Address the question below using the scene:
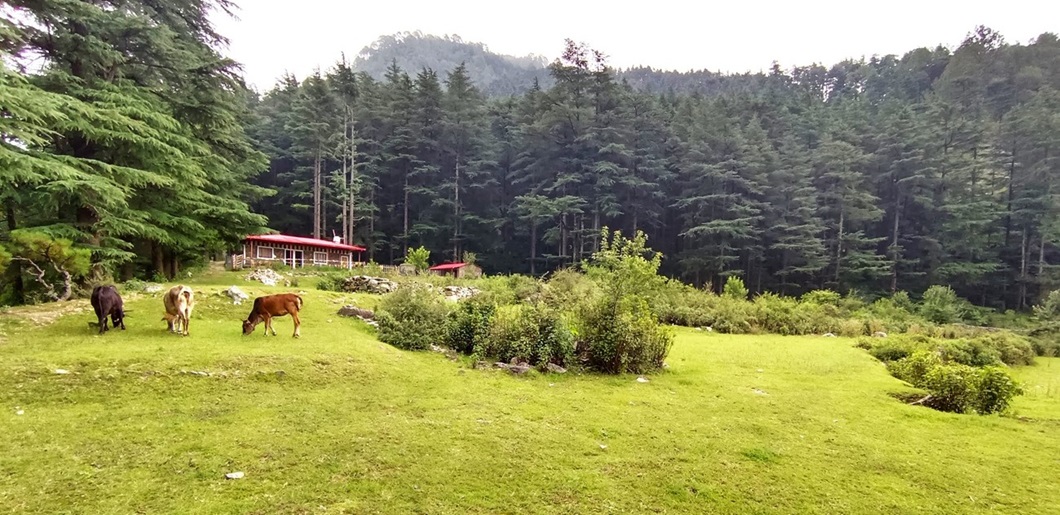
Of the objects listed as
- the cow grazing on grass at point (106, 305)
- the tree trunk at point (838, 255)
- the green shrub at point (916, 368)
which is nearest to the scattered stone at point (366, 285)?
the cow grazing on grass at point (106, 305)

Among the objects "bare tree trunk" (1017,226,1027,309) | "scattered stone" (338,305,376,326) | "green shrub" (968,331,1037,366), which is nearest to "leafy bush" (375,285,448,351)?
"scattered stone" (338,305,376,326)

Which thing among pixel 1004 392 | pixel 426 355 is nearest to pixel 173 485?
pixel 426 355

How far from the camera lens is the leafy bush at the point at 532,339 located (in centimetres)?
866

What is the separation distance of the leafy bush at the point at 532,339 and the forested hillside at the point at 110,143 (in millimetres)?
8373

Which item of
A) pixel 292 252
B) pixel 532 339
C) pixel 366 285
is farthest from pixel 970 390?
pixel 292 252

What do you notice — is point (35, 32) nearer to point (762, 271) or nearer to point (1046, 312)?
point (1046, 312)

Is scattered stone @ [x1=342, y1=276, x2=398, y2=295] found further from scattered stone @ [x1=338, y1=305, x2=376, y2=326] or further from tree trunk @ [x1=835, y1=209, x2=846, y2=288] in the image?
tree trunk @ [x1=835, y1=209, x2=846, y2=288]

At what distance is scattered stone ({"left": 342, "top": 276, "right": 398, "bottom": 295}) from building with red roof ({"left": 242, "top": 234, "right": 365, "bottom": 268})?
1035cm

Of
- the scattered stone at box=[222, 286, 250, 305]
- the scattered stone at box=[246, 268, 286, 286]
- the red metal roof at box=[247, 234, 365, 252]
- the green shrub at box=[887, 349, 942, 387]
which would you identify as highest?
the red metal roof at box=[247, 234, 365, 252]

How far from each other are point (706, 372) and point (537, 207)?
28685 mm

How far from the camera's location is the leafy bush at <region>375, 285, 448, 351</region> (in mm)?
9531

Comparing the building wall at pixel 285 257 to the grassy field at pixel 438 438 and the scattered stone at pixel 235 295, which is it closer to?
the scattered stone at pixel 235 295

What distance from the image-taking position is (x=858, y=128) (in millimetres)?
40750

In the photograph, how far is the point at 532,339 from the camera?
8898 mm
